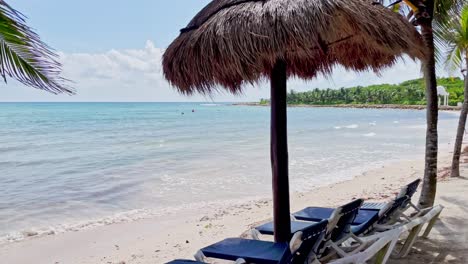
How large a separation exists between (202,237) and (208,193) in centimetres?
399

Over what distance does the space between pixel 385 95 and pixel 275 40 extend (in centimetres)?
8794

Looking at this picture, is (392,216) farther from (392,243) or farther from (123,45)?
(123,45)

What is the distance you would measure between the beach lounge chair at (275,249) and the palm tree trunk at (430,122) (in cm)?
264

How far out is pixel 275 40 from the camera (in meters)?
3.10

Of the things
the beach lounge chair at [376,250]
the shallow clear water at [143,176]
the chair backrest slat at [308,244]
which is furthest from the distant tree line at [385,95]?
the chair backrest slat at [308,244]

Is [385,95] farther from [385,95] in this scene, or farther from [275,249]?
[275,249]

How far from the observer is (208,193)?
10.1 meters

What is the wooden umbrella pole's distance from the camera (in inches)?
150

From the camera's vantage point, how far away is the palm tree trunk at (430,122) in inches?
203

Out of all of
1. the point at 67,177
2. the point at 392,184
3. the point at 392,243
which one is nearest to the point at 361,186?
the point at 392,184

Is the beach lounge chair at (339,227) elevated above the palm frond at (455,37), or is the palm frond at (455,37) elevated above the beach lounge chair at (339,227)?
the palm frond at (455,37)

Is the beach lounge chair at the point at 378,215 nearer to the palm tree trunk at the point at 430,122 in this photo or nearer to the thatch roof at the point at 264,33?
the palm tree trunk at the point at 430,122

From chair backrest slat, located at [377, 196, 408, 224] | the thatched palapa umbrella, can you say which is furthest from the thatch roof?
chair backrest slat, located at [377, 196, 408, 224]

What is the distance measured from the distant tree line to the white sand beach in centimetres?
6136
